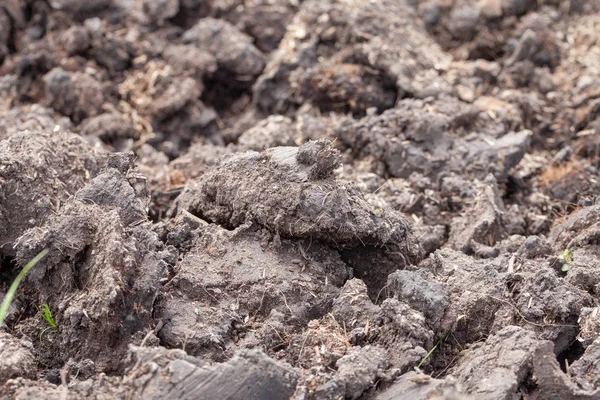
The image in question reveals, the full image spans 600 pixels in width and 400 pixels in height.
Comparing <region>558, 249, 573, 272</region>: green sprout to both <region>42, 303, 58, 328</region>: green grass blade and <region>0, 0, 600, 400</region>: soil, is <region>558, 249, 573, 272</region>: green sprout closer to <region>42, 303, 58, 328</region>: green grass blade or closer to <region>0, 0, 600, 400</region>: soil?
<region>0, 0, 600, 400</region>: soil

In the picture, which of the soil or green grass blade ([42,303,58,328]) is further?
green grass blade ([42,303,58,328])

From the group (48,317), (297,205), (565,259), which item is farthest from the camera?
(565,259)

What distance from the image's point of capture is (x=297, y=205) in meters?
2.78

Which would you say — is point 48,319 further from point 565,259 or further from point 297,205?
point 565,259

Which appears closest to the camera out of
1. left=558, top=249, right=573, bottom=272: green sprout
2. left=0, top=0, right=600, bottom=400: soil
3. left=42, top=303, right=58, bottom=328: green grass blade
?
left=0, top=0, right=600, bottom=400: soil

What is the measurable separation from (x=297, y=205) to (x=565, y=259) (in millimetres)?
1208

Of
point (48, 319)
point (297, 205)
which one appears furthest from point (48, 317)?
point (297, 205)

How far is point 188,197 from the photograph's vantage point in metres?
3.29

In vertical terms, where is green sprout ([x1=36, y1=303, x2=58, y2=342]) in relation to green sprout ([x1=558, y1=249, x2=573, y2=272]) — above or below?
above

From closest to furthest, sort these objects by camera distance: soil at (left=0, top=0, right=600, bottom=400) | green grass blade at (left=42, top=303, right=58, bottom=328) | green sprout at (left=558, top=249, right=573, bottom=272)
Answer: soil at (left=0, top=0, right=600, bottom=400), green grass blade at (left=42, top=303, right=58, bottom=328), green sprout at (left=558, top=249, right=573, bottom=272)

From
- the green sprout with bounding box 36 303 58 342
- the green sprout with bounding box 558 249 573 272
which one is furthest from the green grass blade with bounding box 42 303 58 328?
the green sprout with bounding box 558 249 573 272

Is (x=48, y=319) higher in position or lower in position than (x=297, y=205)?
lower

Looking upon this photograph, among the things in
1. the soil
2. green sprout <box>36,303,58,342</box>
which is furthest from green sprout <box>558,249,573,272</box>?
green sprout <box>36,303,58,342</box>

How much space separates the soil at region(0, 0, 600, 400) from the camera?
7.98 ft
